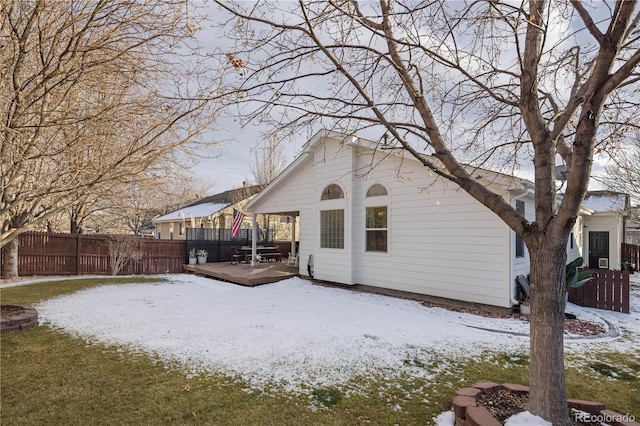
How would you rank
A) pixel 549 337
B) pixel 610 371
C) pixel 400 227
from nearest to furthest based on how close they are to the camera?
pixel 549 337 → pixel 610 371 → pixel 400 227

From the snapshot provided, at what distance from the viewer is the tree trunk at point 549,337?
2553 millimetres

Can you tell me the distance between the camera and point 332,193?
34.2 ft

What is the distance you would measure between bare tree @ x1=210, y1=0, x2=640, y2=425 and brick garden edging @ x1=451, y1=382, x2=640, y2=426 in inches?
15.5

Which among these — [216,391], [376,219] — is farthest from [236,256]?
[216,391]

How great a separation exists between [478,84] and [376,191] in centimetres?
636

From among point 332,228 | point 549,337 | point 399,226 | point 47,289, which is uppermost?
point 399,226

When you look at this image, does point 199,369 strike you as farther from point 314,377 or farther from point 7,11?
point 7,11

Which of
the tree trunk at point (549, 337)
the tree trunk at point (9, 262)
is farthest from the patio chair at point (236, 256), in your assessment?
the tree trunk at point (549, 337)

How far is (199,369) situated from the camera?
398 centimetres

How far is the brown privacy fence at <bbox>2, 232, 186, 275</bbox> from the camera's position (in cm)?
1210

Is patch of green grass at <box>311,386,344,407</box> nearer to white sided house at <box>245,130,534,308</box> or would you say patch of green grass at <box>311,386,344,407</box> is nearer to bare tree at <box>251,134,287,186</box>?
white sided house at <box>245,130,534,308</box>

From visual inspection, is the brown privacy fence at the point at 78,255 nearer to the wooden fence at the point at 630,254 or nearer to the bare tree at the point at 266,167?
the bare tree at the point at 266,167

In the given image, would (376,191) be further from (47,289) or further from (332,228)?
(47,289)

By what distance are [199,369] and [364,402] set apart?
6.46 feet
